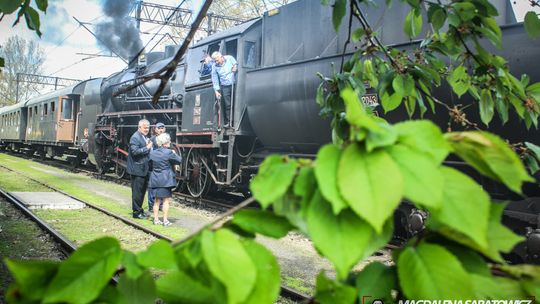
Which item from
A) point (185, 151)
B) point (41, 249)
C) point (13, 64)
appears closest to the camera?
point (41, 249)

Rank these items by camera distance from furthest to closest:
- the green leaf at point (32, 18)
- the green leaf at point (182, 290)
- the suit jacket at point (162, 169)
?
1. the suit jacket at point (162, 169)
2. the green leaf at point (32, 18)
3. the green leaf at point (182, 290)

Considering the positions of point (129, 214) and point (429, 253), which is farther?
point (129, 214)

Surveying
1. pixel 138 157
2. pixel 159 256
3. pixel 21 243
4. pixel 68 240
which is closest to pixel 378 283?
pixel 159 256

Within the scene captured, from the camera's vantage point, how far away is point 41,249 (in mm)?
6398

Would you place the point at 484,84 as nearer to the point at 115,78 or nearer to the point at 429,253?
the point at 429,253

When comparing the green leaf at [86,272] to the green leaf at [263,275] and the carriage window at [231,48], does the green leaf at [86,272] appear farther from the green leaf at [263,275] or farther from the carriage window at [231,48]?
the carriage window at [231,48]

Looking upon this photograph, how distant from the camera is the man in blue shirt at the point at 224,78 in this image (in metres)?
9.96

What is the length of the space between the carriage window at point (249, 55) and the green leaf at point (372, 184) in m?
9.39

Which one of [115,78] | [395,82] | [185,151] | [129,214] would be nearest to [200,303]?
[395,82]

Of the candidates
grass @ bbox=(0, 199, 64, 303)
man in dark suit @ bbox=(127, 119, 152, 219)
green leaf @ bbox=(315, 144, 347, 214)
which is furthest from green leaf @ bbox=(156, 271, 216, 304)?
man in dark suit @ bbox=(127, 119, 152, 219)

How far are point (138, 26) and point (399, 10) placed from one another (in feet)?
71.2

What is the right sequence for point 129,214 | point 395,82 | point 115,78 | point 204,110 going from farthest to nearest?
point 115,78
point 204,110
point 129,214
point 395,82

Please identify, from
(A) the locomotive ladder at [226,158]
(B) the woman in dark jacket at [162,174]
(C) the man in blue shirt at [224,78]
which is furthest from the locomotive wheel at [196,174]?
(B) the woman in dark jacket at [162,174]

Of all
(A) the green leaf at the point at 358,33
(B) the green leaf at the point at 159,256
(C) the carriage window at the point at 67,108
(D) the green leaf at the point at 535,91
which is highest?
(C) the carriage window at the point at 67,108
